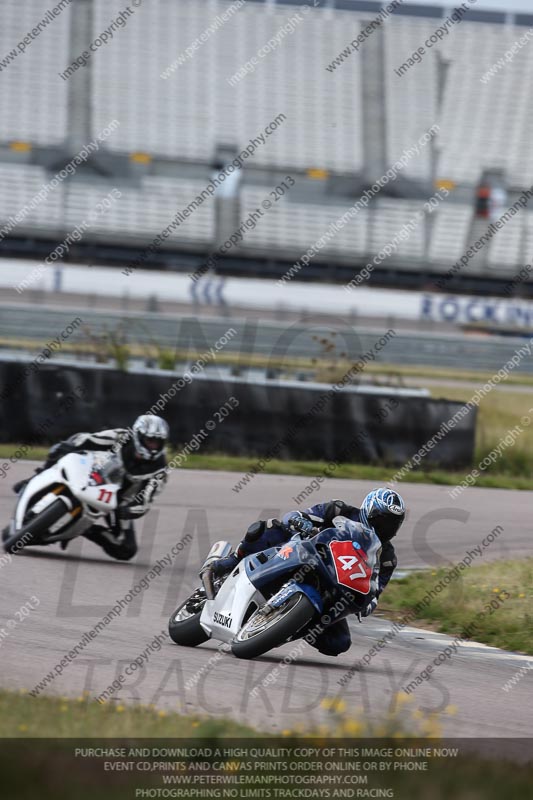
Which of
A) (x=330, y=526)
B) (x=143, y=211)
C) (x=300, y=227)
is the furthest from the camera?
(x=300, y=227)

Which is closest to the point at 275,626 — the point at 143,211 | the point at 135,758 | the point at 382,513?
the point at 382,513

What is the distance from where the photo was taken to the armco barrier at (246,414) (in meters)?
16.2

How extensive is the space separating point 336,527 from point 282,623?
651mm

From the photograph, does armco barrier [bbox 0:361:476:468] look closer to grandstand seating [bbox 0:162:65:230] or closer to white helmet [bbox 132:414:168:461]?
white helmet [bbox 132:414:168:461]

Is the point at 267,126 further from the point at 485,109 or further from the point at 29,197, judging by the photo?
the point at 29,197

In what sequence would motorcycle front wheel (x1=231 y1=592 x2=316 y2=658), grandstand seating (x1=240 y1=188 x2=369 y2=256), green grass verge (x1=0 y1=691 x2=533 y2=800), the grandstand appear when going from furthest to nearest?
1. grandstand seating (x1=240 y1=188 x2=369 y2=256)
2. the grandstand
3. motorcycle front wheel (x1=231 y1=592 x2=316 y2=658)
4. green grass verge (x1=0 y1=691 x2=533 y2=800)

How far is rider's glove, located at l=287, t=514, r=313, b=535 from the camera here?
669cm

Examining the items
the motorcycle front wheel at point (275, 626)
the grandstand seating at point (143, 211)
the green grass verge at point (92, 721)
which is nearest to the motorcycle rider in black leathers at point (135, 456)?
the motorcycle front wheel at point (275, 626)

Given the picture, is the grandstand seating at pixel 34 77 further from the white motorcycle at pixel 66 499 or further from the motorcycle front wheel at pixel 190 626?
the motorcycle front wheel at pixel 190 626

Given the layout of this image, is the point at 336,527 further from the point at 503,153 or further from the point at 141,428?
the point at 503,153

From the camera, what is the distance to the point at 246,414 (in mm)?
16969

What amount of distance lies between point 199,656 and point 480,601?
10.5 ft

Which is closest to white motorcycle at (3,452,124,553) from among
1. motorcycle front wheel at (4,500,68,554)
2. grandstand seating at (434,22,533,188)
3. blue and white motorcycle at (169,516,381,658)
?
motorcycle front wheel at (4,500,68,554)

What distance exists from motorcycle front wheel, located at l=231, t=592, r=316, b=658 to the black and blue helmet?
0.66m
